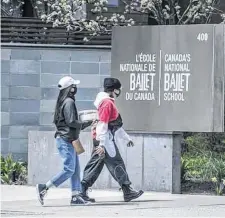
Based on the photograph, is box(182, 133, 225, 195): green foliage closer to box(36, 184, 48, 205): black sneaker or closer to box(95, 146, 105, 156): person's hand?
box(95, 146, 105, 156): person's hand

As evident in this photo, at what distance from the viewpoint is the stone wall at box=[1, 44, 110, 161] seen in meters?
14.7

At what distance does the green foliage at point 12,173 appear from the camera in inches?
518

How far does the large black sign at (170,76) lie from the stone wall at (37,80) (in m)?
2.08

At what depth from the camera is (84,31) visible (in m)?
15.2

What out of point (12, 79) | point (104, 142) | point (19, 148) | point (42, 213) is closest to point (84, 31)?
point (12, 79)

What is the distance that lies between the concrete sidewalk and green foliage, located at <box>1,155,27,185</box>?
1033 millimetres

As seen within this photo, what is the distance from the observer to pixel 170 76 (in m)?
12.2

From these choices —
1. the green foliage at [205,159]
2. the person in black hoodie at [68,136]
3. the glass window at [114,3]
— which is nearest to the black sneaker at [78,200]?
the person in black hoodie at [68,136]

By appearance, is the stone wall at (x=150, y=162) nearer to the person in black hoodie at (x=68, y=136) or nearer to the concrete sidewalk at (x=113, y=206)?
the concrete sidewalk at (x=113, y=206)

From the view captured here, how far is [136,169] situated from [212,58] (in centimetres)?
219

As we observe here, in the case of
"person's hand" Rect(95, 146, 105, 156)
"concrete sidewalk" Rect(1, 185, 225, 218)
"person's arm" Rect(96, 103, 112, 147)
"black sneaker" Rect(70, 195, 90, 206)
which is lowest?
"concrete sidewalk" Rect(1, 185, 225, 218)

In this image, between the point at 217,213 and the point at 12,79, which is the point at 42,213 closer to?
the point at 217,213

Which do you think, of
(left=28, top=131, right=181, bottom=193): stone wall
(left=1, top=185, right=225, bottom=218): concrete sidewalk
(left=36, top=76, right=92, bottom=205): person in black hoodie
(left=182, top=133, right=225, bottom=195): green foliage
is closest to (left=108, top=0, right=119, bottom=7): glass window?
(left=182, top=133, right=225, bottom=195): green foliage

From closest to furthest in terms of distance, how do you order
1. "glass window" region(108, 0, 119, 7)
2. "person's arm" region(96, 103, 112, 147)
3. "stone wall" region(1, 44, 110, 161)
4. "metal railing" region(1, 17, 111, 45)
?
"person's arm" region(96, 103, 112, 147) < "stone wall" region(1, 44, 110, 161) < "metal railing" region(1, 17, 111, 45) < "glass window" region(108, 0, 119, 7)
